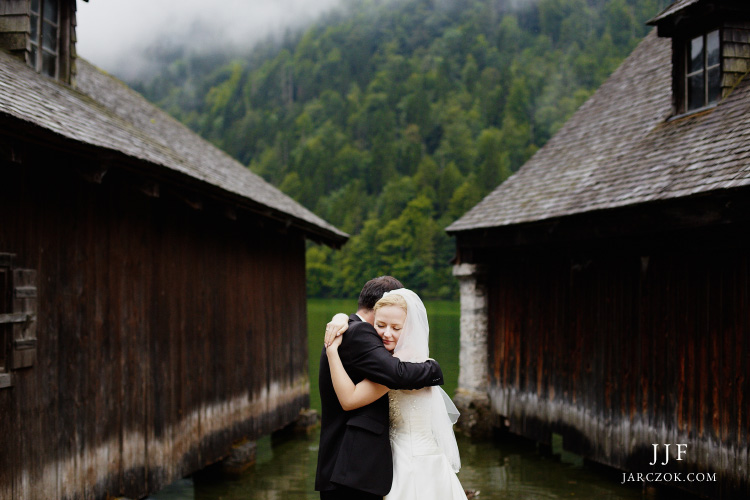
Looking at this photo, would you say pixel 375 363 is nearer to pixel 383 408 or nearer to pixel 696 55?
pixel 383 408

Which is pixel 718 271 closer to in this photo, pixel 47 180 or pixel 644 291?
pixel 644 291

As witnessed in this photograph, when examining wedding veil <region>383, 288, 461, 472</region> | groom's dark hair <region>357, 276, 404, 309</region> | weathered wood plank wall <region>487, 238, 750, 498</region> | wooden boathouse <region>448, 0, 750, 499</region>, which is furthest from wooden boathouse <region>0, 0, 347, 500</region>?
weathered wood plank wall <region>487, 238, 750, 498</region>

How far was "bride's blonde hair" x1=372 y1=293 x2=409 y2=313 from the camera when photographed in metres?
3.69

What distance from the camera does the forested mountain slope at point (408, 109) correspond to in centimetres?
7806

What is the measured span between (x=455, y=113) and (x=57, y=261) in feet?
327

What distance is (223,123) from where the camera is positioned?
404 feet

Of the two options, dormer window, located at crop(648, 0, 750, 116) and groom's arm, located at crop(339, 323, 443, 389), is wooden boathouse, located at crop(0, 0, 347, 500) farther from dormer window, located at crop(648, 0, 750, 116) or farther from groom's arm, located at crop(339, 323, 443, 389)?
dormer window, located at crop(648, 0, 750, 116)

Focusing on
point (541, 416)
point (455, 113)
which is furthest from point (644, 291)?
point (455, 113)

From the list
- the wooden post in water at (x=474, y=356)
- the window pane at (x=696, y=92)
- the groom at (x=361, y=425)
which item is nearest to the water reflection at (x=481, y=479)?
the wooden post in water at (x=474, y=356)

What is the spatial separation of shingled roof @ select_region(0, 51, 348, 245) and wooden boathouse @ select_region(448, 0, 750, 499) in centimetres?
354

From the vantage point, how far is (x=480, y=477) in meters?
9.60

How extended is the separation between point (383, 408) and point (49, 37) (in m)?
6.62

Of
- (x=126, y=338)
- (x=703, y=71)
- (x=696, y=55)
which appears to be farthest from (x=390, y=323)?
(x=696, y=55)

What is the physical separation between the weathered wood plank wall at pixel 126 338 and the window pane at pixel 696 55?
6354mm
